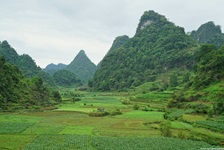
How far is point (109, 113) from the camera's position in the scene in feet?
231

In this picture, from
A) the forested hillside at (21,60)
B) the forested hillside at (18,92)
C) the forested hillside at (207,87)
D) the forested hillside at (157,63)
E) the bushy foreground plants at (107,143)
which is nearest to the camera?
the bushy foreground plants at (107,143)

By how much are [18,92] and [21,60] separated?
327ft

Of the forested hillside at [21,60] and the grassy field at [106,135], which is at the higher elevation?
the forested hillside at [21,60]

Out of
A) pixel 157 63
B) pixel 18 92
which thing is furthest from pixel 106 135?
pixel 157 63

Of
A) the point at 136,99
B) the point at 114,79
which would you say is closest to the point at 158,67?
the point at 114,79

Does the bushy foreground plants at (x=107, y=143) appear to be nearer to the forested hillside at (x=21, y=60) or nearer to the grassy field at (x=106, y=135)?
the grassy field at (x=106, y=135)

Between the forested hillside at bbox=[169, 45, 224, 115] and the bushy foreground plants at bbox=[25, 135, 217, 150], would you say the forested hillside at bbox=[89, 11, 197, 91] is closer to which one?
the forested hillside at bbox=[169, 45, 224, 115]

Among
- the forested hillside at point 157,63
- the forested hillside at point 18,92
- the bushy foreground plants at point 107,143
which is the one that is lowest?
the bushy foreground plants at point 107,143

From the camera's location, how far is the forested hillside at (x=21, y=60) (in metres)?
163

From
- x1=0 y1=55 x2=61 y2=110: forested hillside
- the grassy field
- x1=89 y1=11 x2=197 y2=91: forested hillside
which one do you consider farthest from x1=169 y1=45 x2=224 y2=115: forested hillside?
x1=89 y1=11 x2=197 y2=91: forested hillside

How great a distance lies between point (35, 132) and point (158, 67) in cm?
13370

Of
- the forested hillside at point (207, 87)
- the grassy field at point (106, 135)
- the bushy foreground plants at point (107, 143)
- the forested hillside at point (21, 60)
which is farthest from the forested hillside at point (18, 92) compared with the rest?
the forested hillside at point (21, 60)

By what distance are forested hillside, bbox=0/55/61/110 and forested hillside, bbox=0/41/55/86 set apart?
7036cm

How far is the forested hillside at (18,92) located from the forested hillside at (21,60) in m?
70.4
